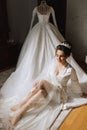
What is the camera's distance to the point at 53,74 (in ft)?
8.34

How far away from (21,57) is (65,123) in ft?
4.41

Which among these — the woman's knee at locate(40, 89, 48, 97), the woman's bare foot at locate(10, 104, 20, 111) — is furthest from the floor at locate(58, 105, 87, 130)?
the woman's bare foot at locate(10, 104, 20, 111)

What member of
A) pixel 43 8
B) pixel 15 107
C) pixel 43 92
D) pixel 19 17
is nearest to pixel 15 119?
pixel 15 107

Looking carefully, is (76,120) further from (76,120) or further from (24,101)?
(24,101)

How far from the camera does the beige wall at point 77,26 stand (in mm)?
3699

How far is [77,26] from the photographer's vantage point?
3.83m

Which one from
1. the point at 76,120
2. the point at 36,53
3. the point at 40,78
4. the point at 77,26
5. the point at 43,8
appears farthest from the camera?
the point at 77,26

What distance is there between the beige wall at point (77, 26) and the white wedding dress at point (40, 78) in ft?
2.16

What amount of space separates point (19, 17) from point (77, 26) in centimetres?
101

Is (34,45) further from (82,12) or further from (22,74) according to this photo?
(82,12)

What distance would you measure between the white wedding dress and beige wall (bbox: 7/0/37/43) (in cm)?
53

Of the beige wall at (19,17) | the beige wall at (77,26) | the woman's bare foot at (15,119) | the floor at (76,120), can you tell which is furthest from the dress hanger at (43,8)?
the woman's bare foot at (15,119)

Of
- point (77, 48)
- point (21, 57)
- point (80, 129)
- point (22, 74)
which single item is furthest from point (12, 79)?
point (77, 48)

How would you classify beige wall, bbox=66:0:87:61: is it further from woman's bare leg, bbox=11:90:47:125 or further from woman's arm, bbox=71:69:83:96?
woman's bare leg, bbox=11:90:47:125
